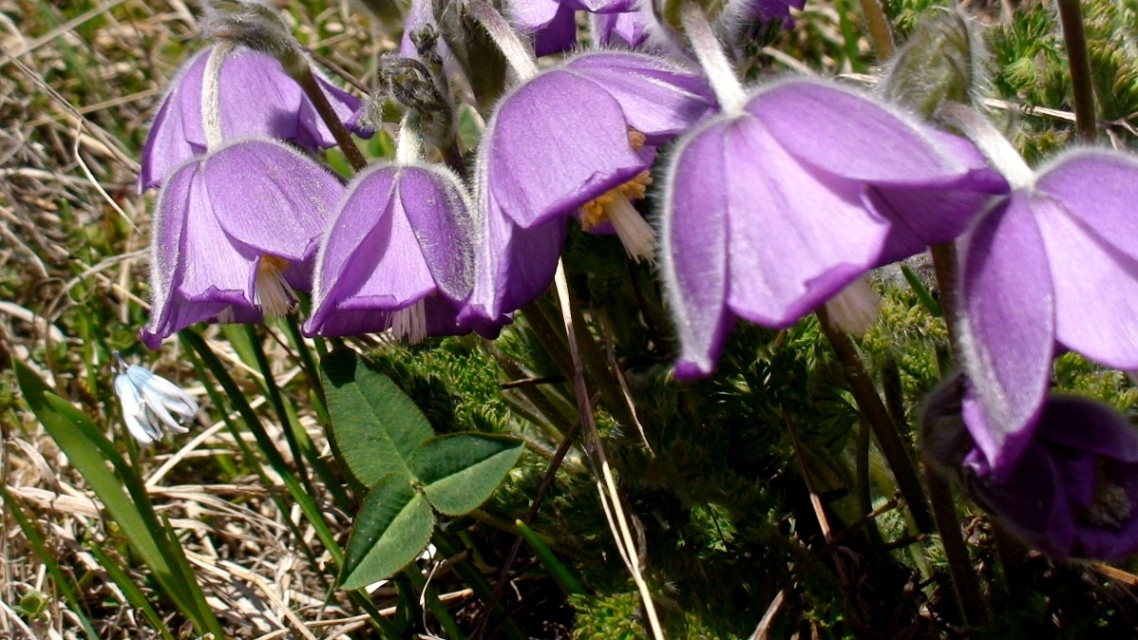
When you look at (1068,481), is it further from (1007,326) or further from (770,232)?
(770,232)

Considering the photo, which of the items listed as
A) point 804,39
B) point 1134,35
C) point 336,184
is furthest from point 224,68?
point 804,39

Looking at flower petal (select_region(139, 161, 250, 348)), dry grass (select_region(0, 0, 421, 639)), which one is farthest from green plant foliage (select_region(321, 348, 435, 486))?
dry grass (select_region(0, 0, 421, 639))

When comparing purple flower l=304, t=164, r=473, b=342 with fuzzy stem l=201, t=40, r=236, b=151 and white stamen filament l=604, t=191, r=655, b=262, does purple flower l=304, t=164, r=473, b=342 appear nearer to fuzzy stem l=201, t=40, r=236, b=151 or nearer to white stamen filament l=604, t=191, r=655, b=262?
white stamen filament l=604, t=191, r=655, b=262

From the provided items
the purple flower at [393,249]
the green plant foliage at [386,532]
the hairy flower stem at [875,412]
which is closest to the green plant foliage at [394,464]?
the green plant foliage at [386,532]

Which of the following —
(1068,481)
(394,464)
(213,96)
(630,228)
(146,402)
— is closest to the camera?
(1068,481)

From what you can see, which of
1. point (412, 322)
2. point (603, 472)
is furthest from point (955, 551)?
point (412, 322)

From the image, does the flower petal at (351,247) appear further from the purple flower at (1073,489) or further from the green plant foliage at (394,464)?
the purple flower at (1073,489)

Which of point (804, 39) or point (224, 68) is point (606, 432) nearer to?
point (224, 68)
